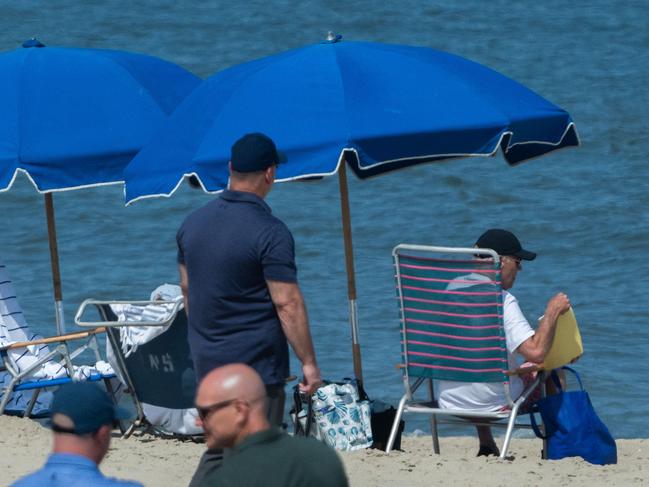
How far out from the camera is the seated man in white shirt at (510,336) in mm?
5930

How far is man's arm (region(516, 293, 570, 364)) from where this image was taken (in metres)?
5.90

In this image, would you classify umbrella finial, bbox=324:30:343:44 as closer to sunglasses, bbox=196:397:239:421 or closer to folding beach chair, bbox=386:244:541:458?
folding beach chair, bbox=386:244:541:458

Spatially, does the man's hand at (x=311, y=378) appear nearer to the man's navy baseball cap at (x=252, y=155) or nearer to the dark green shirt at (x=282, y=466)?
the man's navy baseball cap at (x=252, y=155)

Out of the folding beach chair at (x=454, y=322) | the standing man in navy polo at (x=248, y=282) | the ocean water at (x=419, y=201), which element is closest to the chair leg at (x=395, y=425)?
the folding beach chair at (x=454, y=322)

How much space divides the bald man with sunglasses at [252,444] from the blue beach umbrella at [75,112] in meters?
3.44

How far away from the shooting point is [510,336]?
235 inches

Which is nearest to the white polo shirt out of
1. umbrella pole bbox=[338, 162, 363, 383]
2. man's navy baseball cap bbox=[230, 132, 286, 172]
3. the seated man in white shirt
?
the seated man in white shirt

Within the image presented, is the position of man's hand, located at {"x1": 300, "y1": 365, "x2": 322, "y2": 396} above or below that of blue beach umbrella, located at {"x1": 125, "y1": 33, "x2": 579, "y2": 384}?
below

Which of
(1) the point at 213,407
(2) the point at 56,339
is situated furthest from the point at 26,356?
(1) the point at 213,407

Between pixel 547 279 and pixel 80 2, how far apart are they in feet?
58.5

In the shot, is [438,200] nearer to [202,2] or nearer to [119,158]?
[119,158]

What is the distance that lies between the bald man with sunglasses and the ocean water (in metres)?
5.29

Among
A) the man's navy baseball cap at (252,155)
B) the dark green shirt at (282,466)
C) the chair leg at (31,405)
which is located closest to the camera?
the dark green shirt at (282,466)

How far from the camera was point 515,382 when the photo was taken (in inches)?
241
